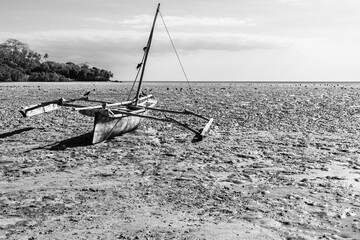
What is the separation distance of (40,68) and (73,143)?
79.6 metres

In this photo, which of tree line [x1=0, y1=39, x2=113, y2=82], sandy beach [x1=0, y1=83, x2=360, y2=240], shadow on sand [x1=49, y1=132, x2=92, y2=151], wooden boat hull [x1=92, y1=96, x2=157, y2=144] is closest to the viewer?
sandy beach [x1=0, y1=83, x2=360, y2=240]

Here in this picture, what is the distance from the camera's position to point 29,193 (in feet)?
21.6

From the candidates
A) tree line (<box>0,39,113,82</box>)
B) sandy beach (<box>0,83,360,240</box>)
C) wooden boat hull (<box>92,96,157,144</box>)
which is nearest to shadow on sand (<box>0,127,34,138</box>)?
sandy beach (<box>0,83,360,240</box>)

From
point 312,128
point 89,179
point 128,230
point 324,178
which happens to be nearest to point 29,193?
point 89,179

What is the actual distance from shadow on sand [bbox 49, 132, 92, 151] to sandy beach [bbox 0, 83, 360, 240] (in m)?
0.03

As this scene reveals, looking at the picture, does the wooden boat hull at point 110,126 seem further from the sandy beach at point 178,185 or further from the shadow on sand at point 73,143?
the shadow on sand at point 73,143

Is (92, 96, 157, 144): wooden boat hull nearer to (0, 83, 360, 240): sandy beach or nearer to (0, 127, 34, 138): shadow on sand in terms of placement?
(0, 83, 360, 240): sandy beach

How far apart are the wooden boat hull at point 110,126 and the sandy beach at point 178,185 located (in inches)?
9.6

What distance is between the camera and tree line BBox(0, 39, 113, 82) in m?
78.8

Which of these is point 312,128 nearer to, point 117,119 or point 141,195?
point 117,119

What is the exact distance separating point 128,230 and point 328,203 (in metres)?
3.29

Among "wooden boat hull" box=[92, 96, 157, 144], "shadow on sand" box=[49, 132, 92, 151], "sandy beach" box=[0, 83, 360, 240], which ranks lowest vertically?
"sandy beach" box=[0, 83, 360, 240]

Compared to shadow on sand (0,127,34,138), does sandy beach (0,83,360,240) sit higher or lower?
lower

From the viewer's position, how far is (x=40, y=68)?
84625 mm
